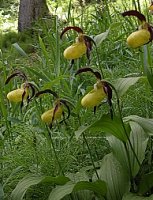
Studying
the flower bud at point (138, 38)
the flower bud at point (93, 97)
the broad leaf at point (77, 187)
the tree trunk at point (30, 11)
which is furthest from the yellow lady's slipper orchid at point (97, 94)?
the tree trunk at point (30, 11)

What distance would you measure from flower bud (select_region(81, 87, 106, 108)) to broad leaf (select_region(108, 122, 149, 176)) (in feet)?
0.74

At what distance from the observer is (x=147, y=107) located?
4.53 feet

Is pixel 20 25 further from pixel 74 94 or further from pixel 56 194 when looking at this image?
pixel 56 194

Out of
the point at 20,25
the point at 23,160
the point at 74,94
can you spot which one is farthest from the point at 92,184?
the point at 20,25

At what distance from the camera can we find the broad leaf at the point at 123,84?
0.92 m

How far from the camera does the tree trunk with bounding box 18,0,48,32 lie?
5281 millimetres

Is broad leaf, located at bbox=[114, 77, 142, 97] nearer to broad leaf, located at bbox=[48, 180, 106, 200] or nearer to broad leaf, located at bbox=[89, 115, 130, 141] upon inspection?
broad leaf, located at bbox=[89, 115, 130, 141]

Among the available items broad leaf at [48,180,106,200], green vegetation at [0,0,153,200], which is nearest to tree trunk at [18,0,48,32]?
green vegetation at [0,0,153,200]

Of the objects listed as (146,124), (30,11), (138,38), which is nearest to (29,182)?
(146,124)

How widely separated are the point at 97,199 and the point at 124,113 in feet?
1.30

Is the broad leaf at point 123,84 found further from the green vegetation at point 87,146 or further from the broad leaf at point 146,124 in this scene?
the broad leaf at point 146,124

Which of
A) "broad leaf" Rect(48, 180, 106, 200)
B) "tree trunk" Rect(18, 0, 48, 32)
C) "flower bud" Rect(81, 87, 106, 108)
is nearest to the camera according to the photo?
"flower bud" Rect(81, 87, 106, 108)

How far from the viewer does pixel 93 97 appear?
923 mm

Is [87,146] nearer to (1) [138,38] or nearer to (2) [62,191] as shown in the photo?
(2) [62,191]
